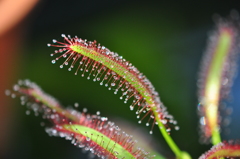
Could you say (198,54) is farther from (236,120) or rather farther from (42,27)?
(42,27)

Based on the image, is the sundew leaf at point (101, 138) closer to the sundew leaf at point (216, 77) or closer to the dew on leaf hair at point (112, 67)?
the dew on leaf hair at point (112, 67)

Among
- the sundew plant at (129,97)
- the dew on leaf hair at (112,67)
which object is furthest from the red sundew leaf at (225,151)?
the dew on leaf hair at (112,67)

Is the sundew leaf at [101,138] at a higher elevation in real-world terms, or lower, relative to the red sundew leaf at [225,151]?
lower

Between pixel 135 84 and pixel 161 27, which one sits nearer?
pixel 135 84

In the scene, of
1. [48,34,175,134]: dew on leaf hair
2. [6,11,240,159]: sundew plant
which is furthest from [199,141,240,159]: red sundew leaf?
[48,34,175,134]: dew on leaf hair

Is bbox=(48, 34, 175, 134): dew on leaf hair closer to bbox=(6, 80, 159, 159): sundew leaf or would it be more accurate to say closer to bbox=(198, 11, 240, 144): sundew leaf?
bbox=(6, 80, 159, 159): sundew leaf

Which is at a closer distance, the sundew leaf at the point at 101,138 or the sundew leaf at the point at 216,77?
Result: the sundew leaf at the point at 101,138

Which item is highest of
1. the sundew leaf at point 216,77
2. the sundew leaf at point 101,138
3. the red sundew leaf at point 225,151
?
the sundew leaf at point 216,77

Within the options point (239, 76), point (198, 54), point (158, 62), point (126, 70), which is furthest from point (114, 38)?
point (126, 70)
